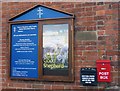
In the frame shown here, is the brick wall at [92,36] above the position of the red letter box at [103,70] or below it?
above

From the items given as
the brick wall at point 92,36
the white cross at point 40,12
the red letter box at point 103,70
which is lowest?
the red letter box at point 103,70

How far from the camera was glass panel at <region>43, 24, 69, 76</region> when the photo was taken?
19.3 ft

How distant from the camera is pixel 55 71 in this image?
5.95 metres

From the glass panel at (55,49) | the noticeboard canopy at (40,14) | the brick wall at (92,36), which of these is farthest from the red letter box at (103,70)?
the noticeboard canopy at (40,14)

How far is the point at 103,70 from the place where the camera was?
555 cm

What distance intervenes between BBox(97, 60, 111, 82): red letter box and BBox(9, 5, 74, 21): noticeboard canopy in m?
1.08

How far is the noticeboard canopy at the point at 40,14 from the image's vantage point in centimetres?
593

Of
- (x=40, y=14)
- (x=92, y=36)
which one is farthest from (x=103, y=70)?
(x=40, y=14)

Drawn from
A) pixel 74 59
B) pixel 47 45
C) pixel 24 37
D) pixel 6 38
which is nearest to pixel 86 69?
pixel 74 59

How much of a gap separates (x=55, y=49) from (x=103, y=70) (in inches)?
41.8

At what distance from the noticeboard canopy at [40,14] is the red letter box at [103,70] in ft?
3.56

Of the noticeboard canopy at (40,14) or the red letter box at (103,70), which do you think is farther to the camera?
the noticeboard canopy at (40,14)

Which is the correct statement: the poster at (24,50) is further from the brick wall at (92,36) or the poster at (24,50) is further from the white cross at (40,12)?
the brick wall at (92,36)

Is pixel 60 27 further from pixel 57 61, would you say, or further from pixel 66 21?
pixel 57 61
